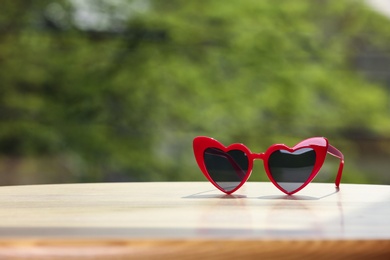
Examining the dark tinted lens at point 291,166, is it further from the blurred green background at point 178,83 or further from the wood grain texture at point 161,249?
the blurred green background at point 178,83

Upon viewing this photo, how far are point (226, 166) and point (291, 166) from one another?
0.08m

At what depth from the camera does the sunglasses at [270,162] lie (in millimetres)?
896

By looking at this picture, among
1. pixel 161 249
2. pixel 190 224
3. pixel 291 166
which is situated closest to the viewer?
pixel 161 249

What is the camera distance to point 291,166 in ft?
2.98

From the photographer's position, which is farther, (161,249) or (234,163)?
(234,163)

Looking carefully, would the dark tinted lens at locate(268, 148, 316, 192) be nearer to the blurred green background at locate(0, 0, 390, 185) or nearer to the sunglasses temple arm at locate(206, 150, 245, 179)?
the sunglasses temple arm at locate(206, 150, 245, 179)

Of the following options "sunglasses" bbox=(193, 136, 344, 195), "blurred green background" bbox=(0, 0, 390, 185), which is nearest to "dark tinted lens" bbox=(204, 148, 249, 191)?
"sunglasses" bbox=(193, 136, 344, 195)

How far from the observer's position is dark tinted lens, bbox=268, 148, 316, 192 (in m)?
0.90

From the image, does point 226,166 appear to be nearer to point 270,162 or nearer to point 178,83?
point 270,162

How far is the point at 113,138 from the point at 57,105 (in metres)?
0.42

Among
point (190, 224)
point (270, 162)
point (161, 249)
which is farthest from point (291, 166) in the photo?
point (161, 249)

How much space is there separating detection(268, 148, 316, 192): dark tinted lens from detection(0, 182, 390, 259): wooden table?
0.06 ft

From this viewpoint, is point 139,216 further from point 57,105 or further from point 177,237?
point 57,105

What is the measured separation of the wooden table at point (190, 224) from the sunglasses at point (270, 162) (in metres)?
0.02
